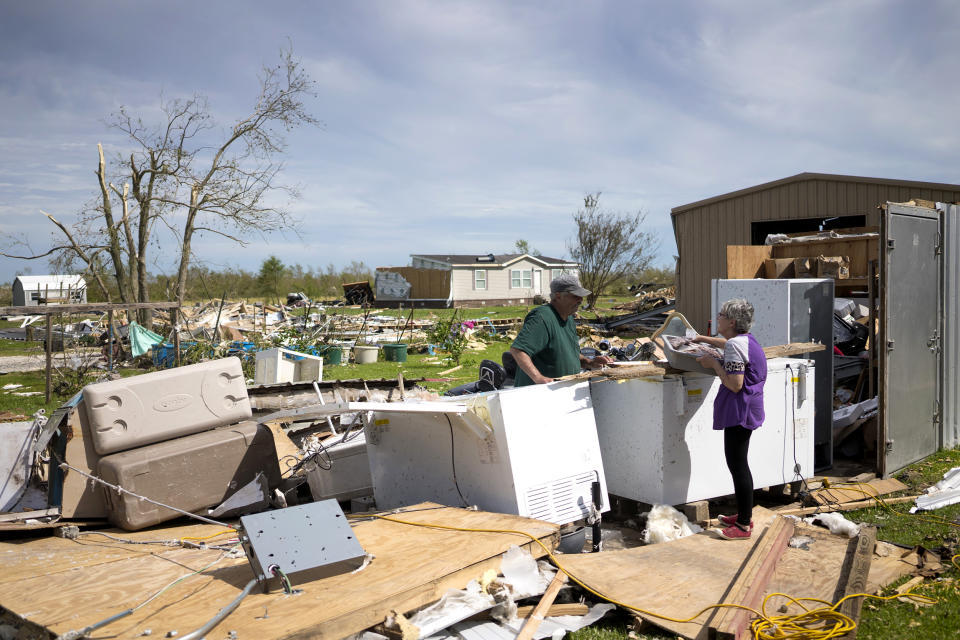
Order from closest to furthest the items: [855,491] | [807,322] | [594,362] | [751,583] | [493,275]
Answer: [751,583] < [594,362] < [855,491] < [807,322] < [493,275]

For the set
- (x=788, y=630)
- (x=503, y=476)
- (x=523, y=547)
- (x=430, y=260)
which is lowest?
(x=788, y=630)

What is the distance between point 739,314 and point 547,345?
1.32m

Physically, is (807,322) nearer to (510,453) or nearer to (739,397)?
(739,397)

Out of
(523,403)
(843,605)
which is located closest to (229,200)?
(523,403)

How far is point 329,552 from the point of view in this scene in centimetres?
334

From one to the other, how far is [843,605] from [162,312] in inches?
1105

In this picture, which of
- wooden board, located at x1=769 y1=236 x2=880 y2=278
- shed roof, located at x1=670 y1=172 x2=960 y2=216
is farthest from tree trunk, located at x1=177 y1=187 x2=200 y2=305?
wooden board, located at x1=769 y1=236 x2=880 y2=278

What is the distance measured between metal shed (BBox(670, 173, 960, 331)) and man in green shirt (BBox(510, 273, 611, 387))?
10.2 metres

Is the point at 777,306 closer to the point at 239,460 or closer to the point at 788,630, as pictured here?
the point at 788,630

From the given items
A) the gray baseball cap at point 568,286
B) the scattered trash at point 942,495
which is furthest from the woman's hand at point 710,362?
the scattered trash at point 942,495

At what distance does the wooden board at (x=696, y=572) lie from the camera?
3488 mm

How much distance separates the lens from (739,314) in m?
4.53

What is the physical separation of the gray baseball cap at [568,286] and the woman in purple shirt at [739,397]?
3.14 ft

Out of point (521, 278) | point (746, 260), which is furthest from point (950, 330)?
point (521, 278)
